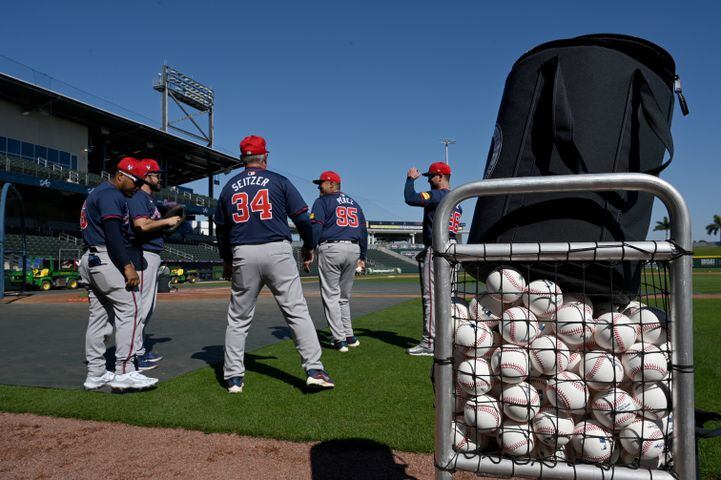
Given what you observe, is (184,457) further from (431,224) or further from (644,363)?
(431,224)

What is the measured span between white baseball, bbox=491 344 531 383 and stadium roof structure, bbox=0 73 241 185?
32.9m

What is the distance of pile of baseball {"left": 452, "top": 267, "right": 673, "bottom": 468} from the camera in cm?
138

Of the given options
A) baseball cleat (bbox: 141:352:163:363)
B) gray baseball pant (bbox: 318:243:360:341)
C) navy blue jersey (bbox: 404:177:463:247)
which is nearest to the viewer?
navy blue jersey (bbox: 404:177:463:247)

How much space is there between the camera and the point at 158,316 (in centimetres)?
888

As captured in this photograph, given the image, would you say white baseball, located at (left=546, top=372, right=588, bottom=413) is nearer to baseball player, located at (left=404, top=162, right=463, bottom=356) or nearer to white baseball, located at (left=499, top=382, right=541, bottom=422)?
white baseball, located at (left=499, top=382, right=541, bottom=422)

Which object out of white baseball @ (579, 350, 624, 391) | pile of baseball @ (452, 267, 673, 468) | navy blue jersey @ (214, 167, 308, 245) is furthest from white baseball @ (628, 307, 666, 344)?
navy blue jersey @ (214, 167, 308, 245)

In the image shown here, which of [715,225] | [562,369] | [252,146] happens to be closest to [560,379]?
[562,369]

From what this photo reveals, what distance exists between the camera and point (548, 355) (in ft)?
4.76

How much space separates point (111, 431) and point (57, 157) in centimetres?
3460

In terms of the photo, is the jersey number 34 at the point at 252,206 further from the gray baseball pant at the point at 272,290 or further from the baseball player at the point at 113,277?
the baseball player at the point at 113,277

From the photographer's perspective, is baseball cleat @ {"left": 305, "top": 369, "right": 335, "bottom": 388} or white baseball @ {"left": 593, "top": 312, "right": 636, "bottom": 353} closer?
white baseball @ {"left": 593, "top": 312, "right": 636, "bottom": 353}

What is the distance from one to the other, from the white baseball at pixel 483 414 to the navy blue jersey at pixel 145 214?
3506 millimetres

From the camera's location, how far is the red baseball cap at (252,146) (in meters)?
4.00

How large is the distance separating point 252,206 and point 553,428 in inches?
113
